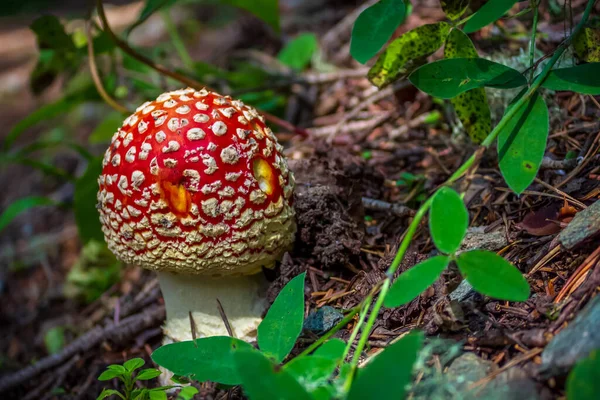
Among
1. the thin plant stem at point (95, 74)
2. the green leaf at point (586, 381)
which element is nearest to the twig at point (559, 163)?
the green leaf at point (586, 381)

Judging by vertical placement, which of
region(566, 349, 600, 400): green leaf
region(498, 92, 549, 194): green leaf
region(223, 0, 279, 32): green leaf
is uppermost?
region(223, 0, 279, 32): green leaf

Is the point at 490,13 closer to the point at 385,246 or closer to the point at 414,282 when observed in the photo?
the point at 414,282

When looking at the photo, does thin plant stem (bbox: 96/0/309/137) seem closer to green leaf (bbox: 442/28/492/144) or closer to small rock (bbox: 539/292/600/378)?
green leaf (bbox: 442/28/492/144)

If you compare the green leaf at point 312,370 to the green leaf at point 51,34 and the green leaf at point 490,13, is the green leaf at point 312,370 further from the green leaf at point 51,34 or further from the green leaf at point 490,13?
the green leaf at point 51,34

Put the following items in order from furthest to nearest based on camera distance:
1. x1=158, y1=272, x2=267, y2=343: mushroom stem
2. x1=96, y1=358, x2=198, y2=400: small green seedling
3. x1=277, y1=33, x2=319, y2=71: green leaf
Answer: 1. x1=277, y1=33, x2=319, y2=71: green leaf
2. x1=158, y1=272, x2=267, y2=343: mushroom stem
3. x1=96, y1=358, x2=198, y2=400: small green seedling

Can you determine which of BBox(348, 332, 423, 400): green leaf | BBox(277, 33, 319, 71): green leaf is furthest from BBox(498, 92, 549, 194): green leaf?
BBox(277, 33, 319, 71): green leaf

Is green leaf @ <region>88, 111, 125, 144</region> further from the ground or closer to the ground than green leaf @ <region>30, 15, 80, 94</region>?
closer to the ground
